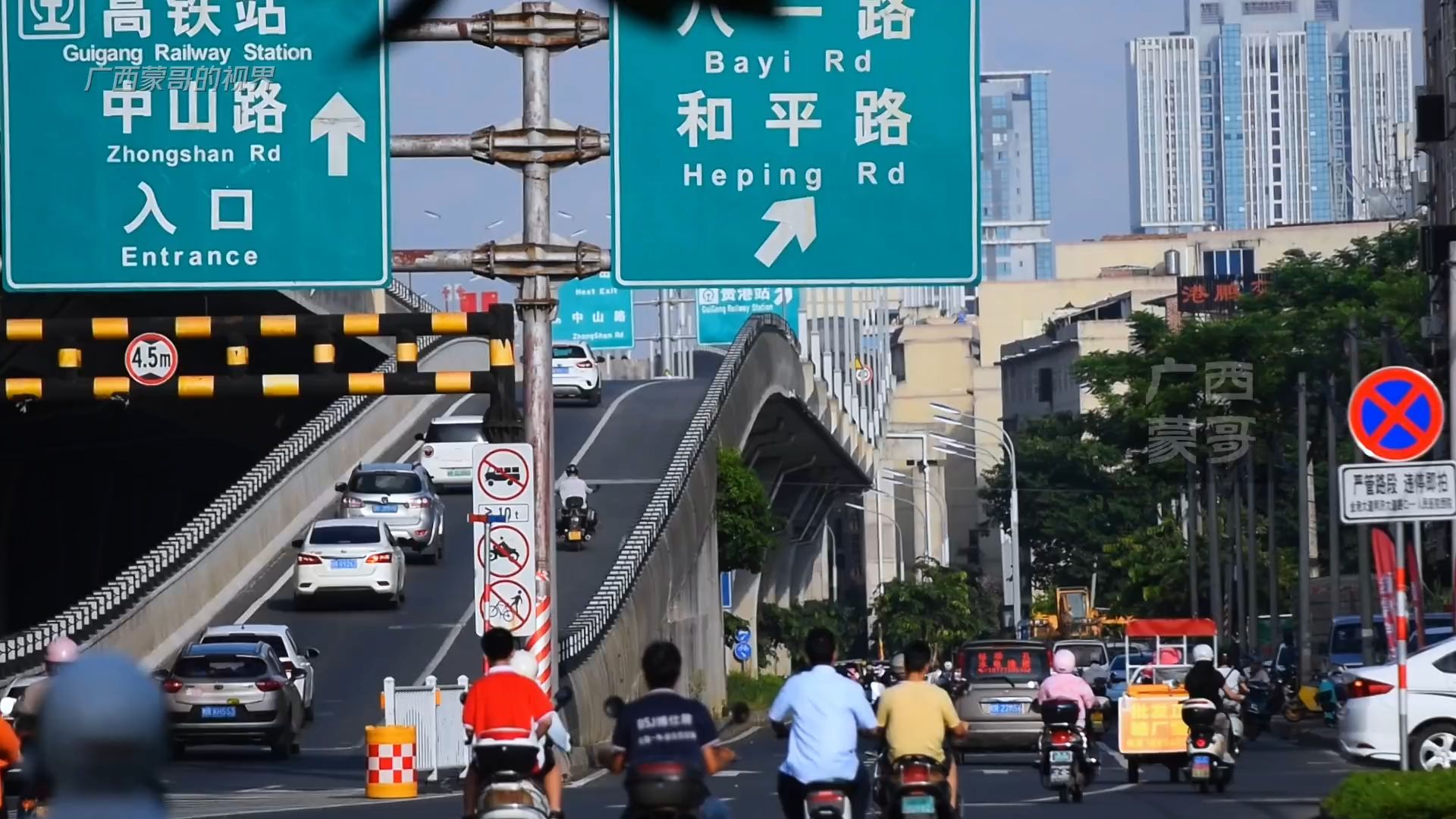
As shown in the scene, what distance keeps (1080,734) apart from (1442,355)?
116 ft

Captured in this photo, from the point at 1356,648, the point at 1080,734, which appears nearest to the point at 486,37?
the point at 1080,734

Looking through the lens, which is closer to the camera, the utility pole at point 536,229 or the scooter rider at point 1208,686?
the utility pole at point 536,229

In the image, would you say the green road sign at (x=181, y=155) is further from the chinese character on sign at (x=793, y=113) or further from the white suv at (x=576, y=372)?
the white suv at (x=576, y=372)

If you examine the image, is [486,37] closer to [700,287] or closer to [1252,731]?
[700,287]

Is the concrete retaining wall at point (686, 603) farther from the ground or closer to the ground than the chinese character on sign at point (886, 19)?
closer to the ground

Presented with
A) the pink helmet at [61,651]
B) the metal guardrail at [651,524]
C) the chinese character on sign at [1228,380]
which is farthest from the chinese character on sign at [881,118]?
the chinese character on sign at [1228,380]

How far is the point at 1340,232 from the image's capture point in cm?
12156

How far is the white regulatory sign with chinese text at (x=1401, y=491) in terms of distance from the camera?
49.3 feet

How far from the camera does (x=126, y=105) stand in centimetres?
1889

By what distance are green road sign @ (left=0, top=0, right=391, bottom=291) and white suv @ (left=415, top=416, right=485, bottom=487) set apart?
3219 centimetres

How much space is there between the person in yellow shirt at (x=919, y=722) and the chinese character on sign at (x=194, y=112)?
8299 millimetres

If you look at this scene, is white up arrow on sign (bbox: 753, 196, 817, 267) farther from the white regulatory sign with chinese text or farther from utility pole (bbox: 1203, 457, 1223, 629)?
utility pole (bbox: 1203, 457, 1223, 629)

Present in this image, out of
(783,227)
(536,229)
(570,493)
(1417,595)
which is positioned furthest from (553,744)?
(570,493)

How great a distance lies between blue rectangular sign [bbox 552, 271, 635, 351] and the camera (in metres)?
83.8
